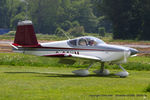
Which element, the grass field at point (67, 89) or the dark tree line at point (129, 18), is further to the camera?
the dark tree line at point (129, 18)

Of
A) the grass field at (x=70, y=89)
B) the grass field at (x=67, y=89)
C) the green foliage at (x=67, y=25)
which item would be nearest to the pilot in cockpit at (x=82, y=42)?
the grass field at (x=70, y=89)

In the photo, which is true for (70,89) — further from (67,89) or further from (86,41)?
(86,41)

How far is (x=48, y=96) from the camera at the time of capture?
40.1ft

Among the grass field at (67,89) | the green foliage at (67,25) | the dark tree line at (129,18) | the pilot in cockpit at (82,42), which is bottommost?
the green foliage at (67,25)

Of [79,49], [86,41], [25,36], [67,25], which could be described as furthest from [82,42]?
[67,25]

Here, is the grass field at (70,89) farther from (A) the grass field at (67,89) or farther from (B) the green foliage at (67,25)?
(B) the green foliage at (67,25)

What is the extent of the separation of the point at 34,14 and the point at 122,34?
3559 centimetres

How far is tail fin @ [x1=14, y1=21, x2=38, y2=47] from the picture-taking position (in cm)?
2073

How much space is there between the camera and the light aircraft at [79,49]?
18984 mm

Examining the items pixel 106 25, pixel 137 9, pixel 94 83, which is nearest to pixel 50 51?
pixel 94 83

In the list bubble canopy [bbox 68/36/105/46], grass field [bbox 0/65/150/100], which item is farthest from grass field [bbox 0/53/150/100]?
bubble canopy [bbox 68/36/105/46]

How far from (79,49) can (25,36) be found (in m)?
2.99

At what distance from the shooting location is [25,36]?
20.8m

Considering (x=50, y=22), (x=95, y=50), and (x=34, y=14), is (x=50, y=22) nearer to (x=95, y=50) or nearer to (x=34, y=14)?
(x=34, y=14)
